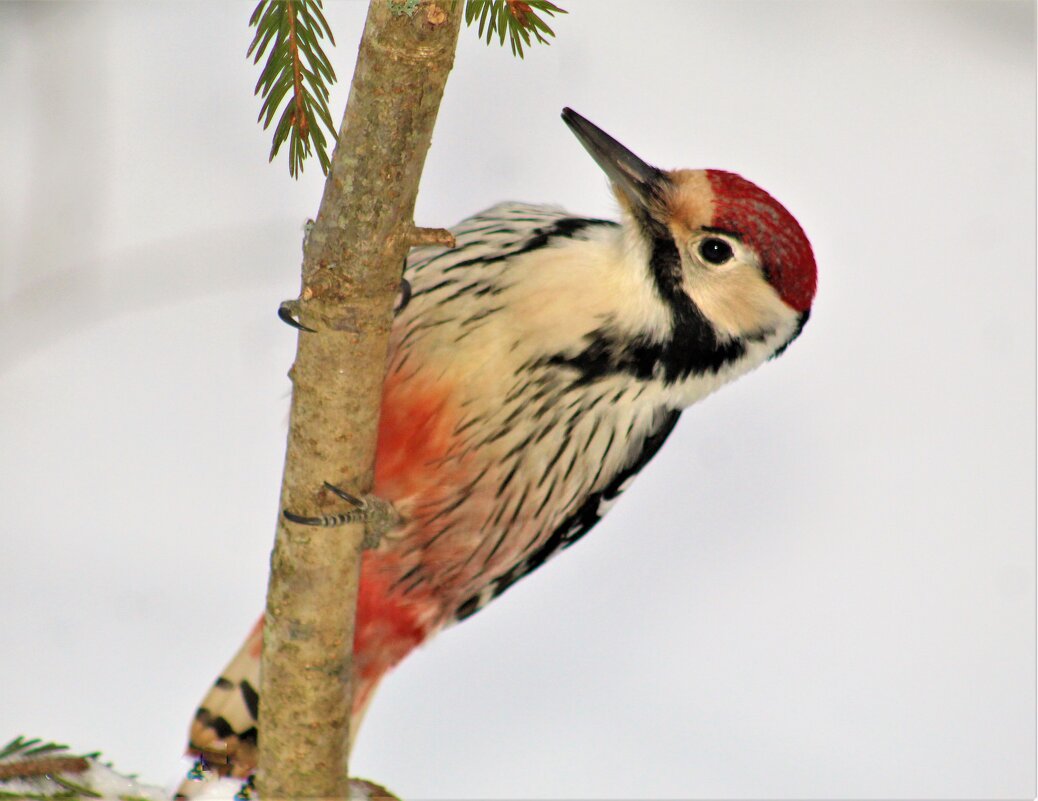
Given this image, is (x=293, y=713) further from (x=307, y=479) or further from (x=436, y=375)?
(x=436, y=375)

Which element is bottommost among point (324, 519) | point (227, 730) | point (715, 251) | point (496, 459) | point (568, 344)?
point (227, 730)

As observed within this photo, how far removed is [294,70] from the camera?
121cm

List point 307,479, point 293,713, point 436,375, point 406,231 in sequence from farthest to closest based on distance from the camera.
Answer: point 436,375 → point 293,713 → point 307,479 → point 406,231

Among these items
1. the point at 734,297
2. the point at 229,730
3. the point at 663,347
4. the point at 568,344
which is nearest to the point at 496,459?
the point at 568,344

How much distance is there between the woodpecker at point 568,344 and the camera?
1.86 meters

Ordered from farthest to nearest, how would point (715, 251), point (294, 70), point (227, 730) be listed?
point (227, 730) → point (715, 251) → point (294, 70)

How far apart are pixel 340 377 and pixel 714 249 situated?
28.1 inches

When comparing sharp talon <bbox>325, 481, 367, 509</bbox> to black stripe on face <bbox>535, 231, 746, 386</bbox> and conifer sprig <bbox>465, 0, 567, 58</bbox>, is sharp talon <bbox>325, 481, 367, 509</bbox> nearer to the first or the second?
black stripe on face <bbox>535, 231, 746, 386</bbox>

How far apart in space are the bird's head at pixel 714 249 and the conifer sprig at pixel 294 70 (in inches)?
26.9

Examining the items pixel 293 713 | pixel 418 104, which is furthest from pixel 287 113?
pixel 293 713

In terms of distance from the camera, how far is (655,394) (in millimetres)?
1960

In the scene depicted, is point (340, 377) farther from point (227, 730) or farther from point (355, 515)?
point (227, 730)

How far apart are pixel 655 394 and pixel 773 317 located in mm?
245

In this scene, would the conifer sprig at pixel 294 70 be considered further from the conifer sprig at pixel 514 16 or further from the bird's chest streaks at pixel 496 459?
the bird's chest streaks at pixel 496 459
